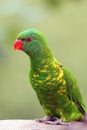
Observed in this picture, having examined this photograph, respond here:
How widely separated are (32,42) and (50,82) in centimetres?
32

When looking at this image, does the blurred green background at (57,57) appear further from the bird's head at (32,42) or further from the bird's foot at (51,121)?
the bird's head at (32,42)

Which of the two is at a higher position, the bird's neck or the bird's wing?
the bird's neck

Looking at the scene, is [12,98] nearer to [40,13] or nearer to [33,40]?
[33,40]

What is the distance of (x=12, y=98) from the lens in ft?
43.1

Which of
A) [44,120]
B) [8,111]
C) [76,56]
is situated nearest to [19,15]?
[44,120]

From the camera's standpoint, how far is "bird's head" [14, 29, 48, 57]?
13.7 ft

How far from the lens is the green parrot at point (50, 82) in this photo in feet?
13.8

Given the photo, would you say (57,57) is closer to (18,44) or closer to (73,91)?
(73,91)

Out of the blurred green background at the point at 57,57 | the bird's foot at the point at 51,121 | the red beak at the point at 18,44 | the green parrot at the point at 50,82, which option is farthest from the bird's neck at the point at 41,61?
the blurred green background at the point at 57,57

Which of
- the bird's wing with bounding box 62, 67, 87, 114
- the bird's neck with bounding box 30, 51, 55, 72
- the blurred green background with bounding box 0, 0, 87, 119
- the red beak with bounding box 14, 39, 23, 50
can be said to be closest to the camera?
the red beak with bounding box 14, 39, 23, 50

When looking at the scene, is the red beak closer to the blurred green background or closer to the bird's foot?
the bird's foot

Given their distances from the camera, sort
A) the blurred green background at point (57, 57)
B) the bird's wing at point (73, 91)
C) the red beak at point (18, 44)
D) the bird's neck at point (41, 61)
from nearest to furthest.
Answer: the red beak at point (18, 44) < the bird's neck at point (41, 61) < the bird's wing at point (73, 91) < the blurred green background at point (57, 57)

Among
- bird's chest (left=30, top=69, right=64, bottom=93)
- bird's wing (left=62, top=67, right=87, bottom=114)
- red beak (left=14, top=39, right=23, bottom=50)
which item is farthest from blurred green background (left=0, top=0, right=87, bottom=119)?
red beak (left=14, top=39, right=23, bottom=50)

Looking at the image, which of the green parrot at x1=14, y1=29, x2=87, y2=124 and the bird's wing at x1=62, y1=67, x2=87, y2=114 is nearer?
the green parrot at x1=14, y1=29, x2=87, y2=124
